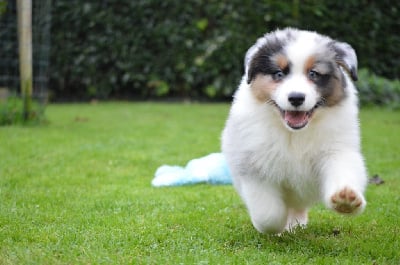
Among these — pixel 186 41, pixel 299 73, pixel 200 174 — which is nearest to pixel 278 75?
pixel 299 73

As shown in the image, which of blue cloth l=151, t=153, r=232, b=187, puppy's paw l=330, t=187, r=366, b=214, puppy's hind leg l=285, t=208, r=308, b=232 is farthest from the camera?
blue cloth l=151, t=153, r=232, b=187

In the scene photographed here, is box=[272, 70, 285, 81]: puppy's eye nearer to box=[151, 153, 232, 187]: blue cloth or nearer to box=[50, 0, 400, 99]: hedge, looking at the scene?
box=[151, 153, 232, 187]: blue cloth

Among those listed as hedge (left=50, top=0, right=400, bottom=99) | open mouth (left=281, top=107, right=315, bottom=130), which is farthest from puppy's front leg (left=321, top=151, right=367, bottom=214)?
hedge (left=50, top=0, right=400, bottom=99)

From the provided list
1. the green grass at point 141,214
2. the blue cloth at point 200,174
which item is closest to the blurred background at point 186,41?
the green grass at point 141,214

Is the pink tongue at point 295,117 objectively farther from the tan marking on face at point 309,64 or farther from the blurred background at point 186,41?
the blurred background at point 186,41

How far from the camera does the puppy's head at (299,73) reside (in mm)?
3133

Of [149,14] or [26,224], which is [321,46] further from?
[149,14]

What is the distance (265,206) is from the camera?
3.28m

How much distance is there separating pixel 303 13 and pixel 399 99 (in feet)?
8.10

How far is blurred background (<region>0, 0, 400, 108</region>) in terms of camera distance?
38.9 ft

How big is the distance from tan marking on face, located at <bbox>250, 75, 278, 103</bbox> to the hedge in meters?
8.54

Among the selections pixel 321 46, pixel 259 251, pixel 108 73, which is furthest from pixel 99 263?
pixel 108 73

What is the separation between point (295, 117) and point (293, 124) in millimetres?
44

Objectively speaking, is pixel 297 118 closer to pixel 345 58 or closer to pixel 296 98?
pixel 296 98
